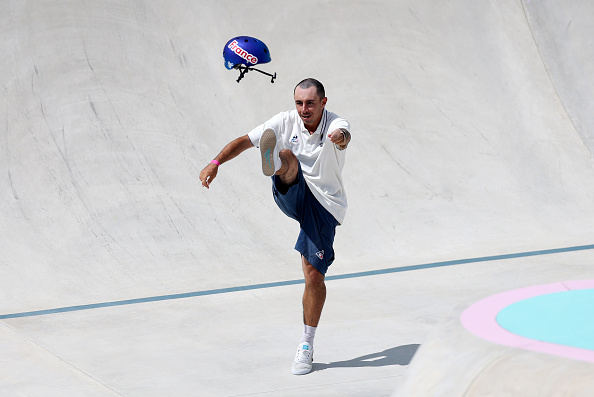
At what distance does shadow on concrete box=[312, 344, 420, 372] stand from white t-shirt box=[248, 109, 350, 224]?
0.68 meters

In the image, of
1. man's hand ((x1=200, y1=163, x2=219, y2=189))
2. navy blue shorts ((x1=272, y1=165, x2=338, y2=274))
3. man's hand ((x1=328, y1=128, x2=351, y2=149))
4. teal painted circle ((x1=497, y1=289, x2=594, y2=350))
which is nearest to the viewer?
teal painted circle ((x1=497, y1=289, x2=594, y2=350))

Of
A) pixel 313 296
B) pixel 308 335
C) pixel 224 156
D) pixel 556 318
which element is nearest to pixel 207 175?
pixel 224 156

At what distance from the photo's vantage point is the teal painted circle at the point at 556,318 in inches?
74.8

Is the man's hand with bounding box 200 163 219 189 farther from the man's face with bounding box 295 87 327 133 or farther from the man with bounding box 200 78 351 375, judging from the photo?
the man's face with bounding box 295 87 327 133

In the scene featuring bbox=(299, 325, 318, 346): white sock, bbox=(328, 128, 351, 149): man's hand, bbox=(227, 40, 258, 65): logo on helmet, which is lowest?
bbox=(299, 325, 318, 346): white sock

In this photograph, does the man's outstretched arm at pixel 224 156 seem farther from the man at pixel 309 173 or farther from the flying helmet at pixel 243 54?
the flying helmet at pixel 243 54

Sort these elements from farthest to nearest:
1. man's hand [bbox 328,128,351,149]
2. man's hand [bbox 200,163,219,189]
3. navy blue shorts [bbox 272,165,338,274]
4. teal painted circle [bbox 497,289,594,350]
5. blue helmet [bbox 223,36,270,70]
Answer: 1. blue helmet [bbox 223,36,270,70]
2. navy blue shorts [bbox 272,165,338,274]
3. man's hand [bbox 200,163,219,189]
4. man's hand [bbox 328,128,351,149]
5. teal painted circle [bbox 497,289,594,350]

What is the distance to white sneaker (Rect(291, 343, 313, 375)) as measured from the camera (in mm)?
3763

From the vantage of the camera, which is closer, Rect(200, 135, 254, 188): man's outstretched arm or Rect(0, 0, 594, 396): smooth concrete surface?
Rect(200, 135, 254, 188): man's outstretched arm

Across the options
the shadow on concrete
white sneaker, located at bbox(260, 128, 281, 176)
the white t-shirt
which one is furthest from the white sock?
white sneaker, located at bbox(260, 128, 281, 176)

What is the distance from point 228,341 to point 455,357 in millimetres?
2510

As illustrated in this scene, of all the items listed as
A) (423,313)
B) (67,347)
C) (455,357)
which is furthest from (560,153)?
(455,357)

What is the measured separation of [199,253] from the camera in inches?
232

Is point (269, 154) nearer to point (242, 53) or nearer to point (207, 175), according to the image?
point (207, 175)
